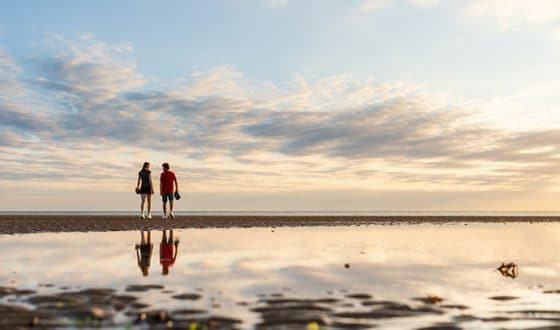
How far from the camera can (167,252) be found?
13.9m

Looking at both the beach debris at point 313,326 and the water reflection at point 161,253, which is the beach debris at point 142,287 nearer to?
the water reflection at point 161,253

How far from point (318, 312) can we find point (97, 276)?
4919 mm

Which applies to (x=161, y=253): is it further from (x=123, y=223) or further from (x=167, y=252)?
(x=123, y=223)

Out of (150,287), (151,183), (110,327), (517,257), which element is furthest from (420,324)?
(151,183)

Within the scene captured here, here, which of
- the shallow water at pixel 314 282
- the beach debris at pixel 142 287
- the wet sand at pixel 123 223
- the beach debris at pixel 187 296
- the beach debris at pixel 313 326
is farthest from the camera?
→ the wet sand at pixel 123 223

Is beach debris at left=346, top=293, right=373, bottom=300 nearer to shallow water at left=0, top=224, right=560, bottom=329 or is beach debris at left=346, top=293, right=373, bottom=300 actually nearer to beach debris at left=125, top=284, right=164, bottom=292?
shallow water at left=0, top=224, right=560, bottom=329

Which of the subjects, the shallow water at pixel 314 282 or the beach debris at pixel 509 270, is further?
the beach debris at pixel 509 270

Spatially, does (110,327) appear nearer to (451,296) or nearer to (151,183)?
(451,296)

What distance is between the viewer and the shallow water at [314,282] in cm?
672

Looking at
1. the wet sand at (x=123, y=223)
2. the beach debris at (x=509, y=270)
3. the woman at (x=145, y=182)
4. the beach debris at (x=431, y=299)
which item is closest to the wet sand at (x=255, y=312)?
the beach debris at (x=431, y=299)

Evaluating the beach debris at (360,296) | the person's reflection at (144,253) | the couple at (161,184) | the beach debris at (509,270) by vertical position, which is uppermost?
the couple at (161,184)

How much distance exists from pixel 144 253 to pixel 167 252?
1.90ft

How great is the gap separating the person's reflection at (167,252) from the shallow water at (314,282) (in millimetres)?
177

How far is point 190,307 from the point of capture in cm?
707
